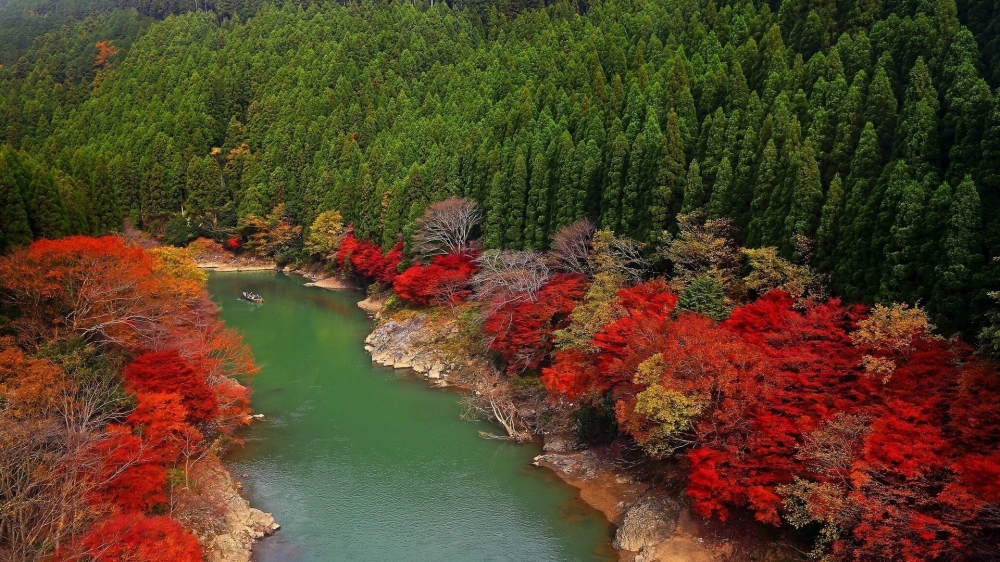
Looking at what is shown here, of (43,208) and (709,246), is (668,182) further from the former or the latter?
(43,208)

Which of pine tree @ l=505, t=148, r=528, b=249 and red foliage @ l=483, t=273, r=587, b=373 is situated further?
pine tree @ l=505, t=148, r=528, b=249

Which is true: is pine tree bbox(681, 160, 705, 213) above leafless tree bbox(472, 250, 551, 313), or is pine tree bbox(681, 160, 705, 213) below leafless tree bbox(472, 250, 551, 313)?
above

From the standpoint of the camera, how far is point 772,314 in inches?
908

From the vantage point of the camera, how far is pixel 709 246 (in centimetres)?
2825

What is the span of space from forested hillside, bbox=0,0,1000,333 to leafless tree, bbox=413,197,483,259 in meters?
1.41

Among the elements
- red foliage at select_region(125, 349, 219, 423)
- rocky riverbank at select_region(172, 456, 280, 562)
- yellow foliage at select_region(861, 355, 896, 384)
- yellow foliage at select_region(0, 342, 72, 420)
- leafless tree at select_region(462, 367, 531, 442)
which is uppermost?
yellow foliage at select_region(861, 355, 896, 384)

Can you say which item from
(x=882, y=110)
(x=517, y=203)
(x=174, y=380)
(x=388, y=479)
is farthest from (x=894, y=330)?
(x=517, y=203)

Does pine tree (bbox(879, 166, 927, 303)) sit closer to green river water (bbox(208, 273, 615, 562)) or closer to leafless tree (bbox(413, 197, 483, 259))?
green river water (bbox(208, 273, 615, 562))

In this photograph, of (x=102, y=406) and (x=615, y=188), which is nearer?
(x=102, y=406)

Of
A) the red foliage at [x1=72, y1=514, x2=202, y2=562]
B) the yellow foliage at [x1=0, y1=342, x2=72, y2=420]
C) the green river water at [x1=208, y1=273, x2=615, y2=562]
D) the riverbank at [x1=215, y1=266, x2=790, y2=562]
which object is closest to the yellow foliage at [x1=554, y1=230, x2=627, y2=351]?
the riverbank at [x1=215, y1=266, x2=790, y2=562]

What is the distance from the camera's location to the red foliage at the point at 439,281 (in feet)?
137

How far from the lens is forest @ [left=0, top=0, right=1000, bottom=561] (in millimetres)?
17672

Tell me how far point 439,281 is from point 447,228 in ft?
17.2

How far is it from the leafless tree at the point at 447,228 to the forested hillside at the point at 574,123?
1408 mm
